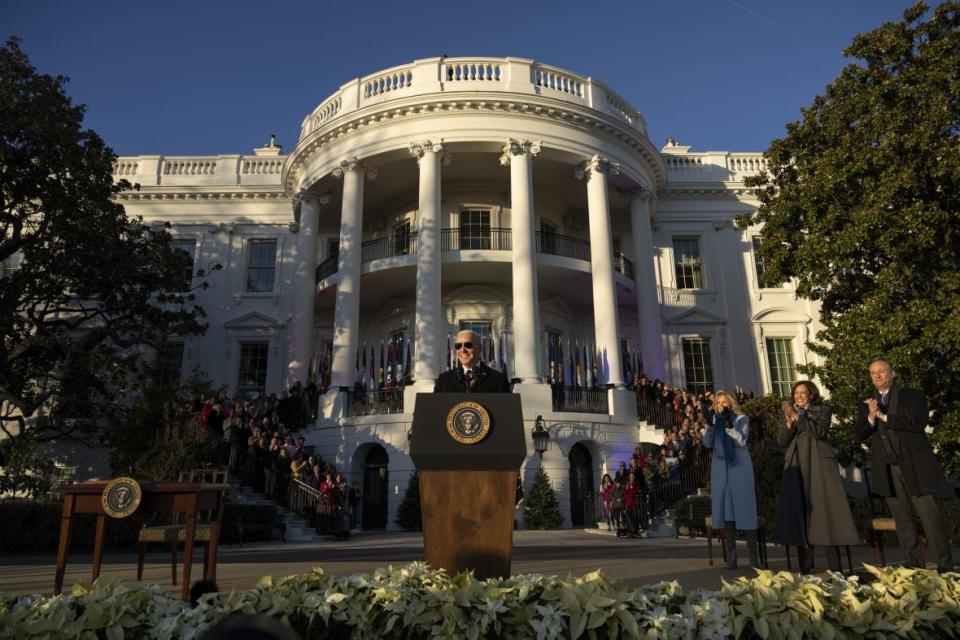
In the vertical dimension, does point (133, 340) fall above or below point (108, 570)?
above

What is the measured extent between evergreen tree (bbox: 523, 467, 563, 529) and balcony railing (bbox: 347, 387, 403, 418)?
4624 millimetres

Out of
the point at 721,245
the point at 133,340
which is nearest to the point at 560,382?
the point at 721,245

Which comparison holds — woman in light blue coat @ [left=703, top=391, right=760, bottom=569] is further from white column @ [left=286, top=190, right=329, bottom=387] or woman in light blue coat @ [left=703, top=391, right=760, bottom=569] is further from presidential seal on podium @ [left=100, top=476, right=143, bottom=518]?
white column @ [left=286, top=190, right=329, bottom=387]

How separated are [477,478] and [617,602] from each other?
1374 millimetres

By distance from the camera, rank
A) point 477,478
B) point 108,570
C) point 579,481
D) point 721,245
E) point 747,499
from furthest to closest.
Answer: point 721,245
point 579,481
point 108,570
point 747,499
point 477,478

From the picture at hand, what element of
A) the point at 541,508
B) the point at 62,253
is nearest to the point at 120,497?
the point at 541,508

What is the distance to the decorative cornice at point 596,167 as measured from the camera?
2109cm

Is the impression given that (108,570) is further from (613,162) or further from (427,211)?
(613,162)

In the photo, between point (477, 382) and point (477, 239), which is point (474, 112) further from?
point (477, 382)

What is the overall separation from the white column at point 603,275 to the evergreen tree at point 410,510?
6856 mm

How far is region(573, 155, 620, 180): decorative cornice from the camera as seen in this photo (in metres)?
21.1

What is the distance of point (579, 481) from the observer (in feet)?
60.1

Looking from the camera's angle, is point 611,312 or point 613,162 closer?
point 611,312

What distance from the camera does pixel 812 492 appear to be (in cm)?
557
